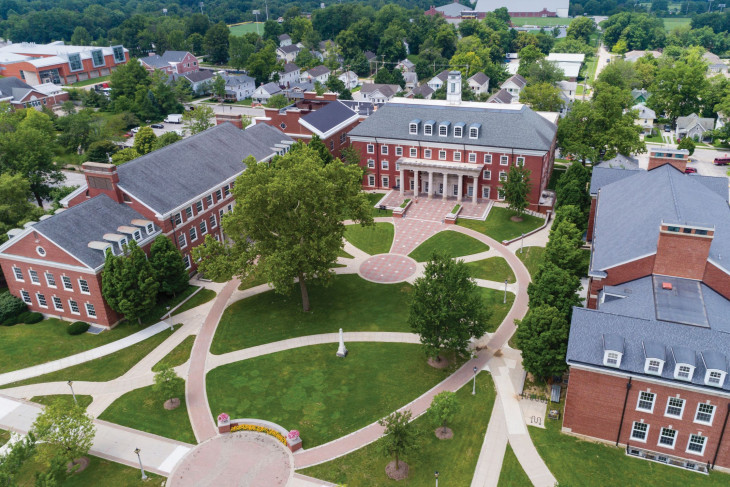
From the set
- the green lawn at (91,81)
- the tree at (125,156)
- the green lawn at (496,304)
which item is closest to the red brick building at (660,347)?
the green lawn at (496,304)

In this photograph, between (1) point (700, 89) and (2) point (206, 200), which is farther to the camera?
(1) point (700, 89)

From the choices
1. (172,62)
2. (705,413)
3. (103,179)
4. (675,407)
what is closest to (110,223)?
(103,179)

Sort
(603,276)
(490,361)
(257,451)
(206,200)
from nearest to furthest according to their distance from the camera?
(257,451)
(603,276)
(490,361)
(206,200)

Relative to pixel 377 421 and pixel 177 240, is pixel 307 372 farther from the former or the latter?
pixel 177 240

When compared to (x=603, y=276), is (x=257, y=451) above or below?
below

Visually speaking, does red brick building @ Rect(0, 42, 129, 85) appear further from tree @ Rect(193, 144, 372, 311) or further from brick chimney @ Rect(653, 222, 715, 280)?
brick chimney @ Rect(653, 222, 715, 280)

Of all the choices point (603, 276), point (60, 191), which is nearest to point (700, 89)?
point (603, 276)
